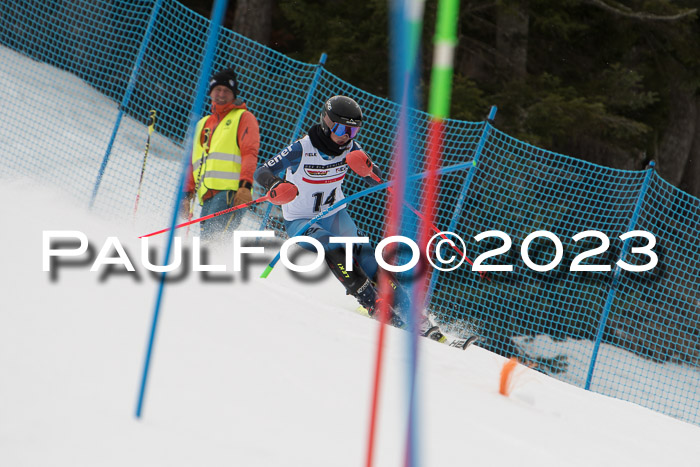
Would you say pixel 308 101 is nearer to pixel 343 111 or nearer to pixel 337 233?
pixel 337 233

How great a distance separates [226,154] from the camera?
546 cm

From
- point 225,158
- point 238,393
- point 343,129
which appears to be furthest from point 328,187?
point 238,393

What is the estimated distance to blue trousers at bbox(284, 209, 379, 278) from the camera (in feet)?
16.2

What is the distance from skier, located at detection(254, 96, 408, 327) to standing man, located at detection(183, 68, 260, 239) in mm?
467

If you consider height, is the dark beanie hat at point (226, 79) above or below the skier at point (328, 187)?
above

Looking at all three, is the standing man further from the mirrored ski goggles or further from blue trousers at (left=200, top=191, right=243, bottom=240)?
the mirrored ski goggles

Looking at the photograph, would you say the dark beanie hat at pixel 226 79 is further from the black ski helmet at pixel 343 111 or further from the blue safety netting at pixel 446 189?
the blue safety netting at pixel 446 189

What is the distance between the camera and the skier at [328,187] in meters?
4.77

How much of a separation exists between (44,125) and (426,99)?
4722mm

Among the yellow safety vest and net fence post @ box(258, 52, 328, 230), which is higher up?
net fence post @ box(258, 52, 328, 230)

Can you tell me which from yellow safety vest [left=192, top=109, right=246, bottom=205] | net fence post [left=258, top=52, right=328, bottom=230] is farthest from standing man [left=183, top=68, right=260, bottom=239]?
net fence post [left=258, top=52, right=328, bottom=230]

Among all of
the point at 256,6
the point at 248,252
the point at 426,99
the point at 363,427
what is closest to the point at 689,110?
the point at 426,99

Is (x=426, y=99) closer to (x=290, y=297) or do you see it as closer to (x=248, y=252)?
(x=248, y=252)

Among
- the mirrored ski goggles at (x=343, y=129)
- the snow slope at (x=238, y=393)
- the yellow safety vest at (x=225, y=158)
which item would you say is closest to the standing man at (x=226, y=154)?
the yellow safety vest at (x=225, y=158)
